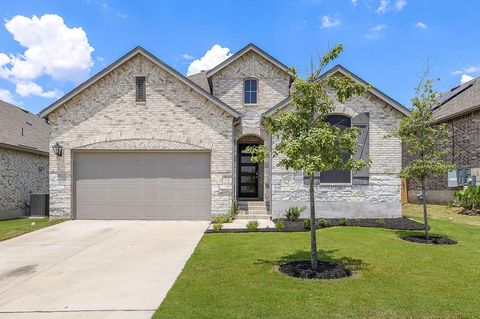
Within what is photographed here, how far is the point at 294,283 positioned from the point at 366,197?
373 inches

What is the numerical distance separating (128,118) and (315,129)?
33.4 feet

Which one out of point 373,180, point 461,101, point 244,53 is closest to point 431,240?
point 373,180

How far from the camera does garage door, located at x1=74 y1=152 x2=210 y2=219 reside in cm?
1559

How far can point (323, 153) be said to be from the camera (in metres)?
7.61

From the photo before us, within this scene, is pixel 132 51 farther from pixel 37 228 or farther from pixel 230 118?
pixel 37 228

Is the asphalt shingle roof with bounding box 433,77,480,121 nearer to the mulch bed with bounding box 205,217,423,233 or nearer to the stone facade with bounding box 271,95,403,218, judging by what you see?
the stone facade with bounding box 271,95,403,218

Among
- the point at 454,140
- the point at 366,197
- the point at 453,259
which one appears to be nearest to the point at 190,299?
the point at 453,259

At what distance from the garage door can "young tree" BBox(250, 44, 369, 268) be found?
26.1 feet

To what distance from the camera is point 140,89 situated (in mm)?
15734

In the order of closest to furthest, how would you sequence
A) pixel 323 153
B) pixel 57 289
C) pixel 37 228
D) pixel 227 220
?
pixel 57 289 < pixel 323 153 < pixel 37 228 < pixel 227 220

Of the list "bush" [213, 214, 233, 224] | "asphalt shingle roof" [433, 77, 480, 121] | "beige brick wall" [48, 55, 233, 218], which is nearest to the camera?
"bush" [213, 214, 233, 224]

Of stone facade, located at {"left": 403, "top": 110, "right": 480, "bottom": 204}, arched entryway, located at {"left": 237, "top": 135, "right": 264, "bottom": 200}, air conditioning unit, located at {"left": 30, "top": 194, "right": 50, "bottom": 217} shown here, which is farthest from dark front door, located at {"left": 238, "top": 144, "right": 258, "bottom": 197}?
stone facade, located at {"left": 403, "top": 110, "right": 480, "bottom": 204}

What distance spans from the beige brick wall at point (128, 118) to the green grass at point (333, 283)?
6.10m

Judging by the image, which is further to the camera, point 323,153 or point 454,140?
point 454,140
